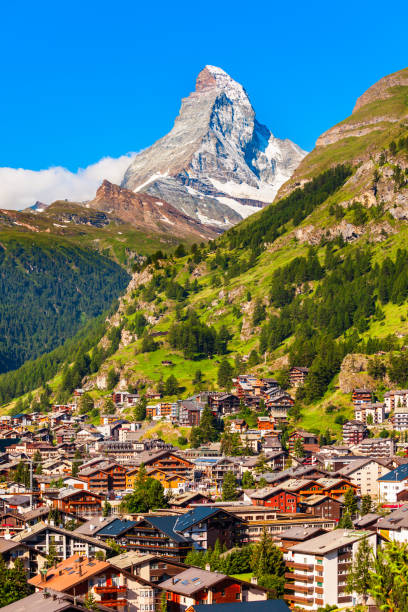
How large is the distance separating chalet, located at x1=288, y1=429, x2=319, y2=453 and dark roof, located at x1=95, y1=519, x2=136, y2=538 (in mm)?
77588

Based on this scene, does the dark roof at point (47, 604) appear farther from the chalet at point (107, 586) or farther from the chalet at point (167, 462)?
the chalet at point (167, 462)

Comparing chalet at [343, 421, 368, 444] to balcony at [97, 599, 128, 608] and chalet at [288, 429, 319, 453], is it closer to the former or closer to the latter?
chalet at [288, 429, 319, 453]

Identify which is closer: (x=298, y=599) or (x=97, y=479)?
(x=298, y=599)

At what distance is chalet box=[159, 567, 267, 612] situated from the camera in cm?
8476

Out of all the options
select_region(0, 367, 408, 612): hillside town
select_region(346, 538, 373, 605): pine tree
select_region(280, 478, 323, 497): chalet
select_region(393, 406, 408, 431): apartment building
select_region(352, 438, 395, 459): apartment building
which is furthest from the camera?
select_region(393, 406, 408, 431): apartment building

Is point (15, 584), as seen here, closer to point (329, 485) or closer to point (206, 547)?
point (206, 547)

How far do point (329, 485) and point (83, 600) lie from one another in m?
73.1

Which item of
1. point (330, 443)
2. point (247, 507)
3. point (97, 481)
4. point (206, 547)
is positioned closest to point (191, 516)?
point (206, 547)

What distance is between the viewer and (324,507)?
135875 mm

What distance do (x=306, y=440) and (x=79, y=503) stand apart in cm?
5939

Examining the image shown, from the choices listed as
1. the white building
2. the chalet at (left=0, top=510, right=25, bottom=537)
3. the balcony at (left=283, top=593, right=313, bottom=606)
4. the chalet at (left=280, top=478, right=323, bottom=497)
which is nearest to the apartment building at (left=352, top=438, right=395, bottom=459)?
the white building

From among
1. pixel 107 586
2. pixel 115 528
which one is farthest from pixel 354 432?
pixel 107 586

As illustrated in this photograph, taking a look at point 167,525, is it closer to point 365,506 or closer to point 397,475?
point 365,506

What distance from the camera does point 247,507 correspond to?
131875mm
